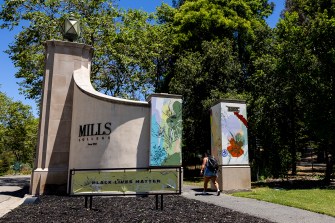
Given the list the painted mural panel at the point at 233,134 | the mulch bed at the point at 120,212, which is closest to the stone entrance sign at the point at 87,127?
the mulch bed at the point at 120,212

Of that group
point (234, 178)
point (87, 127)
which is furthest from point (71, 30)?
point (234, 178)

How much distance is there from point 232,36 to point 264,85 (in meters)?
6.67

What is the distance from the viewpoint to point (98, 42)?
22.6 m

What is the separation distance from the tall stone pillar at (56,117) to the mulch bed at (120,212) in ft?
5.03

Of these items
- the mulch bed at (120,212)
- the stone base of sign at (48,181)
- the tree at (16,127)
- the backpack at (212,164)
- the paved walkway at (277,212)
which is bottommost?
the paved walkway at (277,212)

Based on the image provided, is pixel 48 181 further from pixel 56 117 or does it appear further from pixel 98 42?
pixel 98 42

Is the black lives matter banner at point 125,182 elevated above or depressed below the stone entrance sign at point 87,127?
below

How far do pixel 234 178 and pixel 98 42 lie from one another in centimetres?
1363

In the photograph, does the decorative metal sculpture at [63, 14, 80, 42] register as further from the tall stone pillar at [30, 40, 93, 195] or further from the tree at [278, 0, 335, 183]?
the tree at [278, 0, 335, 183]

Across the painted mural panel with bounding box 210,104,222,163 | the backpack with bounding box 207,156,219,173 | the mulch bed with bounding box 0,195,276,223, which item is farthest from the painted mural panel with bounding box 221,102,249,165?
the mulch bed with bounding box 0,195,276,223

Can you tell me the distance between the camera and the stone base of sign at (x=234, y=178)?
1398 centimetres

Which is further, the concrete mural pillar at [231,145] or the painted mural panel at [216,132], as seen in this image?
the painted mural panel at [216,132]

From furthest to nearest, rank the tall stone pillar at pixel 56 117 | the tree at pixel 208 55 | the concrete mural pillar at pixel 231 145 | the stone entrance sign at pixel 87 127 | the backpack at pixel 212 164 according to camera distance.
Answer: the tree at pixel 208 55 < the concrete mural pillar at pixel 231 145 < the backpack at pixel 212 164 < the tall stone pillar at pixel 56 117 < the stone entrance sign at pixel 87 127

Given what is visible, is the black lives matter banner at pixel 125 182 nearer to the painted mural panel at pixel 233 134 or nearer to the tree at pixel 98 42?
the painted mural panel at pixel 233 134
